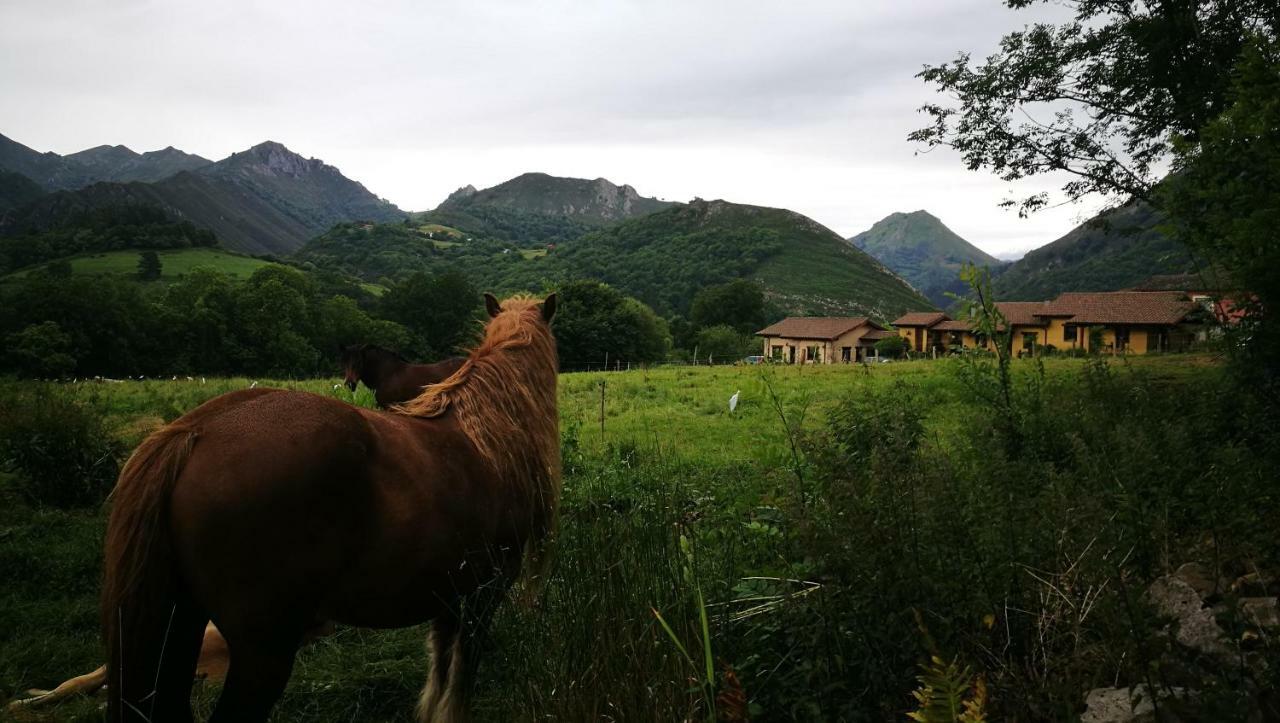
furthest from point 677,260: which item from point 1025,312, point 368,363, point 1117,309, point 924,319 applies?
point 368,363

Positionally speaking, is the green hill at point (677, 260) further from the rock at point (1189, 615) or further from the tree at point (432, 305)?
the rock at point (1189, 615)

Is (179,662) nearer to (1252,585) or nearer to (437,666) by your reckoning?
(437,666)

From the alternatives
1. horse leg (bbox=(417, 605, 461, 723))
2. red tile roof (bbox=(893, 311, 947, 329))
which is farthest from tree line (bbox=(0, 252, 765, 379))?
horse leg (bbox=(417, 605, 461, 723))

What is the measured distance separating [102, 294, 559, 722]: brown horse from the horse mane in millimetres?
262

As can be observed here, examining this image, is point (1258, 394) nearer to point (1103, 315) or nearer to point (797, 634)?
point (797, 634)

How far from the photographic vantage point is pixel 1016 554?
7.57ft

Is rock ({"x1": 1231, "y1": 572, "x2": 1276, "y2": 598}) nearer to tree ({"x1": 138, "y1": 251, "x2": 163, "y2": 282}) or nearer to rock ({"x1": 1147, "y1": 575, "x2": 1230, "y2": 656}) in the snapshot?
rock ({"x1": 1147, "y1": 575, "x2": 1230, "y2": 656})

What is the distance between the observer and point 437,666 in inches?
122

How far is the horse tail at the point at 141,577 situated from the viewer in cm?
226

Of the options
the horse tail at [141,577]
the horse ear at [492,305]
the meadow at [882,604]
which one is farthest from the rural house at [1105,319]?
the horse tail at [141,577]

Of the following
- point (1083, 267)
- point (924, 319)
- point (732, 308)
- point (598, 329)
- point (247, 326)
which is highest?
point (1083, 267)

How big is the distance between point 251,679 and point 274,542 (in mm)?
524

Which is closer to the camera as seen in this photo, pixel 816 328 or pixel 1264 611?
pixel 1264 611

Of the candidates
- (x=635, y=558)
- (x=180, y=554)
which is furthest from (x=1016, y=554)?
(x=180, y=554)
